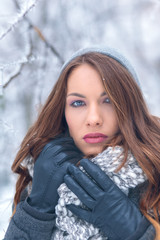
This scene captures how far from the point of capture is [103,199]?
985mm

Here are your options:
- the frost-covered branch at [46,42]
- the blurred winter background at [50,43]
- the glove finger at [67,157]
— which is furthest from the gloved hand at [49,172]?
the frost-covered branch at [46,42]

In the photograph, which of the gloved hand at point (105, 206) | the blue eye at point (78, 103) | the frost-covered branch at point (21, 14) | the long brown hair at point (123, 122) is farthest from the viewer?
the frost-covered branch at point (21, 14)

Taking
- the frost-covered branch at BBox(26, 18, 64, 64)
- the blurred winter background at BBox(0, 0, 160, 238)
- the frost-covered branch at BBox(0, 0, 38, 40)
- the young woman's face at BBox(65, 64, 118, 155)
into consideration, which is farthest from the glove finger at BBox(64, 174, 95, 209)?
the frost-covered branch at BBox(26, 18, 64, 64)

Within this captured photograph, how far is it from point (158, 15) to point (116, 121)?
1376 mm

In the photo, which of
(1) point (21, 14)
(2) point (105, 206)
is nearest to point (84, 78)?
(2) point (105, 206)

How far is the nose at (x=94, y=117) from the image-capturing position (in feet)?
3.58

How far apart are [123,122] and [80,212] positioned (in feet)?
1.33

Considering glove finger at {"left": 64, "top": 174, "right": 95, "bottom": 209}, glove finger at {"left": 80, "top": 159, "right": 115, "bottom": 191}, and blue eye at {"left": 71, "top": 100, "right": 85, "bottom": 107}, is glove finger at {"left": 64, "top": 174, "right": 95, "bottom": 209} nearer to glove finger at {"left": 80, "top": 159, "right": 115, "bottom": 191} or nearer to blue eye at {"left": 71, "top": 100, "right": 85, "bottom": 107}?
glove finger at {"left": 80, "top": 159, "right": 115, "bottom": 191}

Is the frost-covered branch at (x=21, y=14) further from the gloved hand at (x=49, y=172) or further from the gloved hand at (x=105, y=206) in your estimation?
the gloved hand at (x=105, y=206)

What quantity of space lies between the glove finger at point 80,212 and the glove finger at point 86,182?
0.06 m

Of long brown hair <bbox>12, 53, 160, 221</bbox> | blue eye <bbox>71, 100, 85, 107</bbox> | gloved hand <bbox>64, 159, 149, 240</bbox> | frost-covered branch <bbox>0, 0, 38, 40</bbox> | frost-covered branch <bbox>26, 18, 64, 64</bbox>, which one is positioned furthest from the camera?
frost-covered branch <bbox>26, 18, 64, 64</bbox>

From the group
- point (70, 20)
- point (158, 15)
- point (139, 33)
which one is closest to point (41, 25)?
point (70, 20)

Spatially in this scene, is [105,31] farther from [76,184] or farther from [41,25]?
[76,184]

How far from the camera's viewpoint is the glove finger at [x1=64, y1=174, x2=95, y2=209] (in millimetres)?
1002
